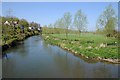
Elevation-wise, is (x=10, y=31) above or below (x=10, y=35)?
above

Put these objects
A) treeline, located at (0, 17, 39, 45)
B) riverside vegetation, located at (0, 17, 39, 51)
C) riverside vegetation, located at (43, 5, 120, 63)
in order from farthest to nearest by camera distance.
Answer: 1. treeline, located at (0, 17, 39, 45)
2. riverside vegetation, located at (0, 17, 39, 51)
3. riverside vegetation, located at (43, 5, 120, 63)

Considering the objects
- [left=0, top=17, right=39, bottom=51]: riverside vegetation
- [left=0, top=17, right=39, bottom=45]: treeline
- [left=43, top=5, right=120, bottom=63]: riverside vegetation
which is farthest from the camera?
[left=0, top=17, right=39, bottom=45]: treeline

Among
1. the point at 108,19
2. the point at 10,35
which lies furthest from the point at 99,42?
the point at 10,35

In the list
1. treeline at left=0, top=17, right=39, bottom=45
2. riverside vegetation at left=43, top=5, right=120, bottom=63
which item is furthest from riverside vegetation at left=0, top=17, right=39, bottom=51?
riverside vegetation at left=43, top=5, right=120, bottom=63

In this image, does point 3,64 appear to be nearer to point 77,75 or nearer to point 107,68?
point 77,75

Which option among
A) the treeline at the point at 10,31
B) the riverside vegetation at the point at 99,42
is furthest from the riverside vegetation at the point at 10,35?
the riverside vegetation at the point at 99,42

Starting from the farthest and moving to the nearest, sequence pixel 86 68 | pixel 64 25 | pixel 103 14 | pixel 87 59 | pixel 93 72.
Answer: pixel 64 25 < pixel 103 14 < pixel 87 59 < pixel 86 68 < pixel 93 72

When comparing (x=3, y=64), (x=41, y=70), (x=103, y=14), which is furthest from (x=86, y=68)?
(x=103, y=14)

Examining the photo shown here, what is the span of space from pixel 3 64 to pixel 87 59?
10341 millimetres

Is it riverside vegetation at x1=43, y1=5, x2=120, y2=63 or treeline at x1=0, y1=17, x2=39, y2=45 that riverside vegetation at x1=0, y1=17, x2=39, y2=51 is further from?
riverside vegetation at x1=43, y1=5, x2=120, y2=63

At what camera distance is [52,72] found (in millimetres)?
18688

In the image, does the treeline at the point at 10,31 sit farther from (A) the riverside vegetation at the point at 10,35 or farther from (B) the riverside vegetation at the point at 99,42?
(B) the riverside vegetation at the point at 99,42

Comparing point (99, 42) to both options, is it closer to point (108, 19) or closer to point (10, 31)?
point (108, 19)

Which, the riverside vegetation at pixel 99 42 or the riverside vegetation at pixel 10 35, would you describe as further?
the riverside vegetation at pixel 10 35
